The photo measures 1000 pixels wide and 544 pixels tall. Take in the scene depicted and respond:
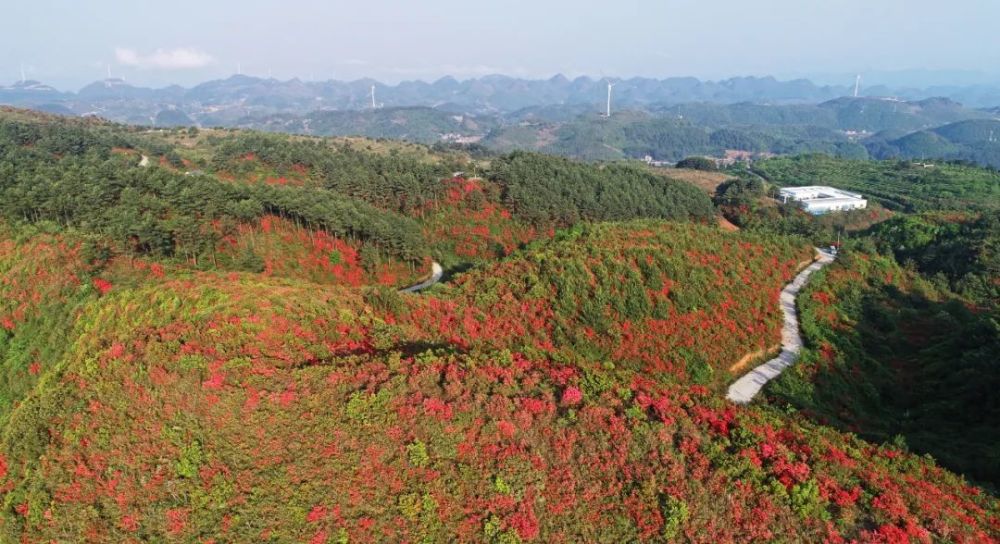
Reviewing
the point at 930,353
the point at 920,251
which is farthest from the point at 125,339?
the point at 920,251

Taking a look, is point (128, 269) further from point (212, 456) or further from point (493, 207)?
point (493, 207)

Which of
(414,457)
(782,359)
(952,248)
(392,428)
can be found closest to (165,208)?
(392,428)

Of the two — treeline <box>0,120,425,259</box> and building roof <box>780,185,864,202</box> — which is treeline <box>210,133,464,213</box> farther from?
building roof <box>780,185,864,202</box>

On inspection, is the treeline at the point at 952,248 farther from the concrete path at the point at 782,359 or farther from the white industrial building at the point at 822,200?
the white industrial building at the point at 822,200

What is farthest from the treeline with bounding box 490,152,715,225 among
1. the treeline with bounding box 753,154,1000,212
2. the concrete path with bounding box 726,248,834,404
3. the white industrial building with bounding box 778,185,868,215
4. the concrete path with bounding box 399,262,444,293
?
the treeline with bounding box 753,154,1000,212

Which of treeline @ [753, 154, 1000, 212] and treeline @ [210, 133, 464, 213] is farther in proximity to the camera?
treeline @ [753, 154, 1000, 212]

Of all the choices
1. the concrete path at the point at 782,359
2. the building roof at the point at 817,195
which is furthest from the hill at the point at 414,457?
the building roof at the point at 817,195
